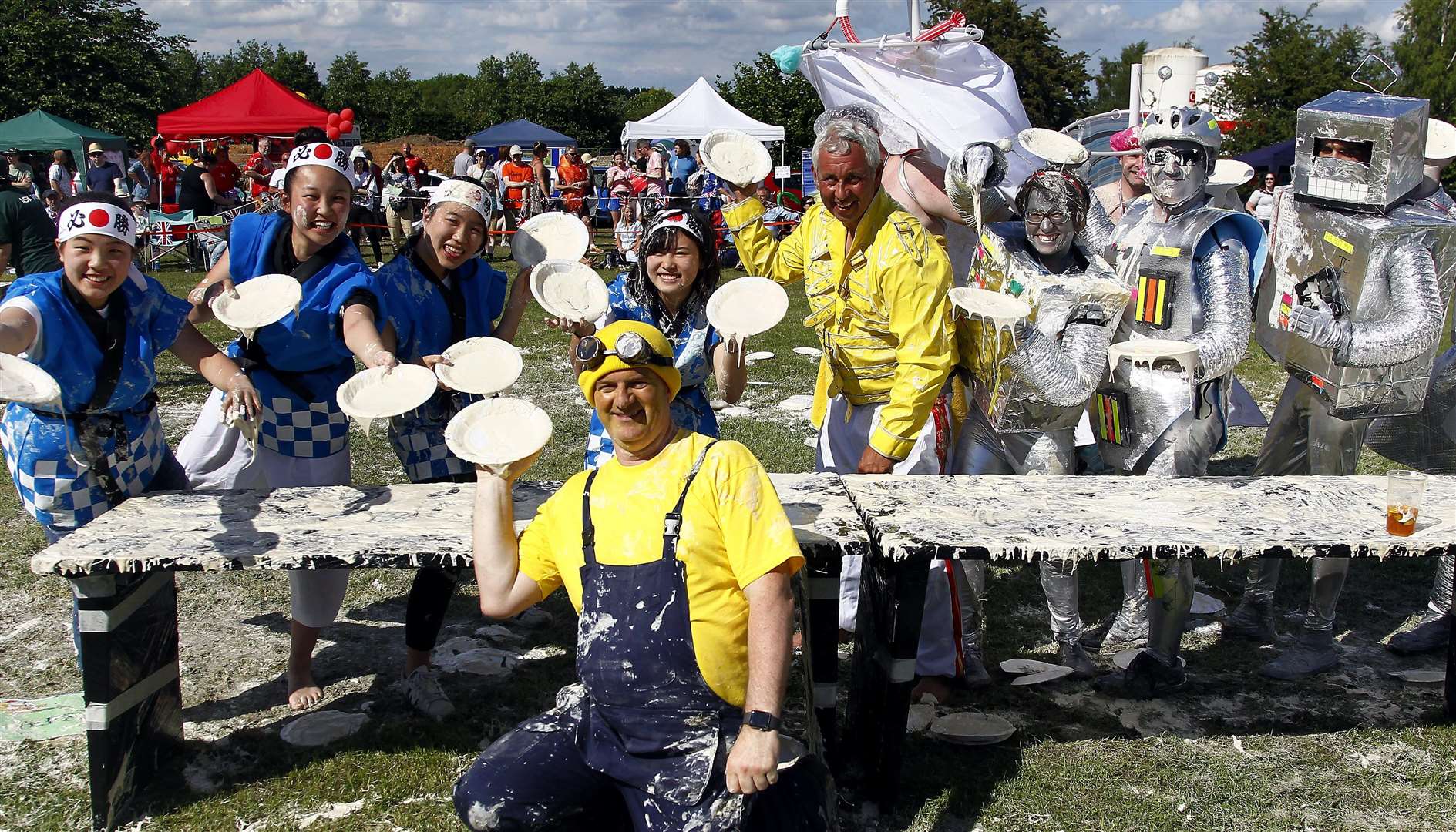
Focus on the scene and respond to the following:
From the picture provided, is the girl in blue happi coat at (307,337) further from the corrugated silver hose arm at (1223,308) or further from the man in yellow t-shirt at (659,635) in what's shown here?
the corrugated silver hose arm at (1223,308)

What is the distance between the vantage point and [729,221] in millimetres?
3822

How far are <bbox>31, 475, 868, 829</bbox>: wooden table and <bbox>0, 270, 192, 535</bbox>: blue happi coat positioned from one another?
0.45ft

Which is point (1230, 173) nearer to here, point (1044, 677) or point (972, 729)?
point (1044, 677)

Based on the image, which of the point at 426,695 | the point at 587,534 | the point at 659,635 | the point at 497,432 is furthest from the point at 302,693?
the point at 659,635

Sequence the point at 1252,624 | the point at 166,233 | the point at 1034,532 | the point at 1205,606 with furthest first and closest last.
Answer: the point at 166,233, the point at 1205,606, the point at 1252,624, the point at 1034,532

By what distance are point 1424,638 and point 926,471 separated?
2.05 metres

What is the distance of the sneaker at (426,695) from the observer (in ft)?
11.5

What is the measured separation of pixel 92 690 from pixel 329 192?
60.5 inches

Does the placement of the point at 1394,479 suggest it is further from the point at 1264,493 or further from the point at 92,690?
the point at 92,690

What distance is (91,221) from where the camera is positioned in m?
2.86

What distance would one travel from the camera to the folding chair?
14.5m

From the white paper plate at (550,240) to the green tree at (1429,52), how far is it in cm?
2338

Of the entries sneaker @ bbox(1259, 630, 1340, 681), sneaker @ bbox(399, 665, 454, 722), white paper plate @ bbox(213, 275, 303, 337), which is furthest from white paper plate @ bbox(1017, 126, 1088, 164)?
sneaker @ bbox(399, 665, 454, 722)

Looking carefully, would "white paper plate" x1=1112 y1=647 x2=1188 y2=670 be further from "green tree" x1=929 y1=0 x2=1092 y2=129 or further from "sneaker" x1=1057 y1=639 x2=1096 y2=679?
"green tree" x1=929 y1=0 x2=1092 y2=129
